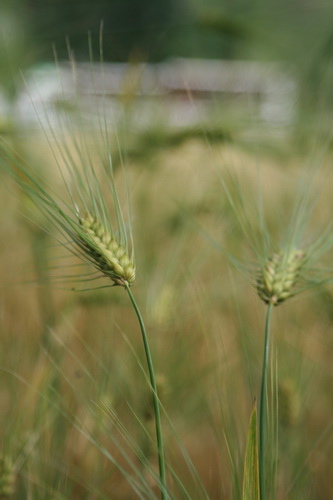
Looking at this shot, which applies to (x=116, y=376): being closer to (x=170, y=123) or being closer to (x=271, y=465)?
(x=271, y=465)

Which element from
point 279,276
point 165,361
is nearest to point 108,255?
point 279,276

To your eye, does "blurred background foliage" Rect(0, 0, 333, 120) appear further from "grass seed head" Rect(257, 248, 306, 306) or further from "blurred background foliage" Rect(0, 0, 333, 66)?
"grass seed head" Rect(257, 248, 306, 306)

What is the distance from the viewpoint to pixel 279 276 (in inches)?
14.9

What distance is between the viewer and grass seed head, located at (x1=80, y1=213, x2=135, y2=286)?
33cm

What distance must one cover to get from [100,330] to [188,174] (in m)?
0.55

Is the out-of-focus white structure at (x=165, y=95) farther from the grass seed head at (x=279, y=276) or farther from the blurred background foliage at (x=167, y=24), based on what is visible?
the grass seed head at (x=279, y=276)

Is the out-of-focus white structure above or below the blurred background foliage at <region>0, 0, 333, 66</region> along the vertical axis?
below

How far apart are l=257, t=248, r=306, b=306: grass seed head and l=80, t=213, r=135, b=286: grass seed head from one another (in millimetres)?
87

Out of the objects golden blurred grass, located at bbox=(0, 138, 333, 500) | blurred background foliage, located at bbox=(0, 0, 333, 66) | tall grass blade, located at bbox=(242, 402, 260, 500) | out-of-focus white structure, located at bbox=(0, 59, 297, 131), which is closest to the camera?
tall grass blade, located at bbox=(242, 402, 260, 500)

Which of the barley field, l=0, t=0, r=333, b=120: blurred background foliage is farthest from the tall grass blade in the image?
l=0, t=0, r=333, b=120: blurred background foliage

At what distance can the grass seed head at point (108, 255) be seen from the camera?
0.33 m

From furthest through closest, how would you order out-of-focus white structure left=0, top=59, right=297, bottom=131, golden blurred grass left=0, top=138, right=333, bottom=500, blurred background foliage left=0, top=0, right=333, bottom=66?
blurred background foliage left=0, top=0, right=333, bottom=66
out-of-focus white structure left=0, top=59, right=297, bottom=131
golden blurred grass left=0, top=138, right=333, bottom=500

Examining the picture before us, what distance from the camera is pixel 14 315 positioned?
94cm

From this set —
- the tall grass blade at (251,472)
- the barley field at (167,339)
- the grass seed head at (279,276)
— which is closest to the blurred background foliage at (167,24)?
the barley field at (167,339)
